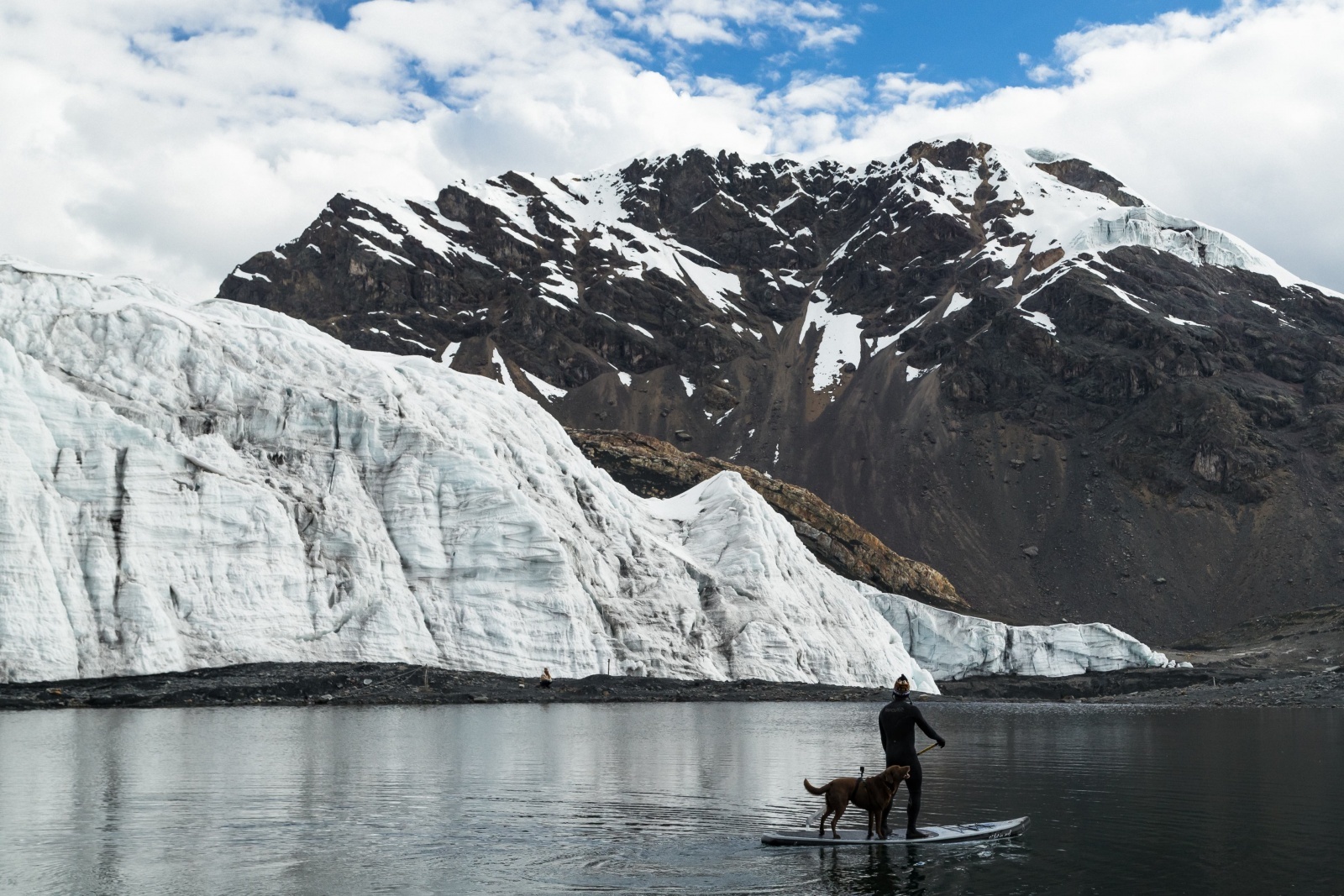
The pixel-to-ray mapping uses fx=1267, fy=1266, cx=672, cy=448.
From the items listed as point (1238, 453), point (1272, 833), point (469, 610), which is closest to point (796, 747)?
point (1272, 833)

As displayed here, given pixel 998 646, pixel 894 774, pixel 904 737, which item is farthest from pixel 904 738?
pixel 998 646

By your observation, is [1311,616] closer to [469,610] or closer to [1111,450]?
[1111,450]

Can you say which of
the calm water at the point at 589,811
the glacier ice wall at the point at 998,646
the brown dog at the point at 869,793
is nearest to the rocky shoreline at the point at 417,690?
the calm water at the point at 589,811

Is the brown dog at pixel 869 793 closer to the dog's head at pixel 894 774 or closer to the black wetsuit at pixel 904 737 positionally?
the dog's head at pixel 894 774

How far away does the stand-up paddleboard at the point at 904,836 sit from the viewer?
62.6 ft

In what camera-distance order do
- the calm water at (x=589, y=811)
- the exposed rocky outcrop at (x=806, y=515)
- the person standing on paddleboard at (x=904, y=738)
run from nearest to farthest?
1. the calm water at (x=589, y=811)
2. the person standing on paddleboard at (x=904, y=738)
3. the exposed rocky outcrop at (x=806, y=515)

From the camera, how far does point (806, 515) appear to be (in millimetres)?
152500

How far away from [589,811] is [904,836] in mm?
5853

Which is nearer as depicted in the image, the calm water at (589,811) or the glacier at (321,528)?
the calm water at (589,811)

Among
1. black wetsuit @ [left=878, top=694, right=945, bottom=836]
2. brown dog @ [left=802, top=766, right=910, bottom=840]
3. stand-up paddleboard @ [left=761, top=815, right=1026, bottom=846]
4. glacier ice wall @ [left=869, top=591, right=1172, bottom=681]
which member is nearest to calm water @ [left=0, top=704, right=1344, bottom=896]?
stand-up paddleboard @ [left=761, top=815, right=1026, bottom=846]

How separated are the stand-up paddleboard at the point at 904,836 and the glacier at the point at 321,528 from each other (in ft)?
145

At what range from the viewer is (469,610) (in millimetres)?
69188

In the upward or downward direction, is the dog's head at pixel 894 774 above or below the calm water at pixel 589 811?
above

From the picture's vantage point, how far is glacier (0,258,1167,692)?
5731 centimetres
